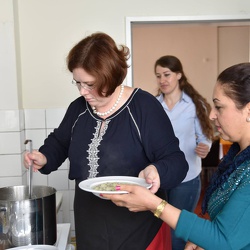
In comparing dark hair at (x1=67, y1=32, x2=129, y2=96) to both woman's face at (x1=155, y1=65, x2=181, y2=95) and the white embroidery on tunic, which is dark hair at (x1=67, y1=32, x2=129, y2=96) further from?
woman's face at (x1=155, y1=65, x2=181, y2=95)

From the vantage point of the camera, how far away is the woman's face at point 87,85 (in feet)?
4.25

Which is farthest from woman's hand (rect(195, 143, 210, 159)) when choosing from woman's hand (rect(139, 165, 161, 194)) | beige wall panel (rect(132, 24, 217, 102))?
beige wall panel (rect(132, 24, 217, 102))

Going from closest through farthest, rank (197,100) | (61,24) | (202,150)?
(202,150) → (197,100) → (61,24)

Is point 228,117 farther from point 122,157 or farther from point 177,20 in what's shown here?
point 177,20

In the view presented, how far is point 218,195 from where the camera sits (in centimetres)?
108

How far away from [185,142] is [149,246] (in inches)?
41.9

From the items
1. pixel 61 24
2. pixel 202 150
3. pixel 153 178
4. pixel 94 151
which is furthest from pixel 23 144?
pixel 153 178

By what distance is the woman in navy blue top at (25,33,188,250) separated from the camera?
1311 mm

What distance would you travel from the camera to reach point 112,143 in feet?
4.49

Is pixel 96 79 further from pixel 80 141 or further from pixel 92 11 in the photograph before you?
pixel 92 11

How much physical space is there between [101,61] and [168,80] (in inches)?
47.2

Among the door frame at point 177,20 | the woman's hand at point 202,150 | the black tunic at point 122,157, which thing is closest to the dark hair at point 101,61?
the black tunic at point 122,157

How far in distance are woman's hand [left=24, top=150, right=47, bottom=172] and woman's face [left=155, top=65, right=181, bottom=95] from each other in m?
1.16

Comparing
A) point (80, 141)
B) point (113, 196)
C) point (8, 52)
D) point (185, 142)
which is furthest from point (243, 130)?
point (8, 52)
